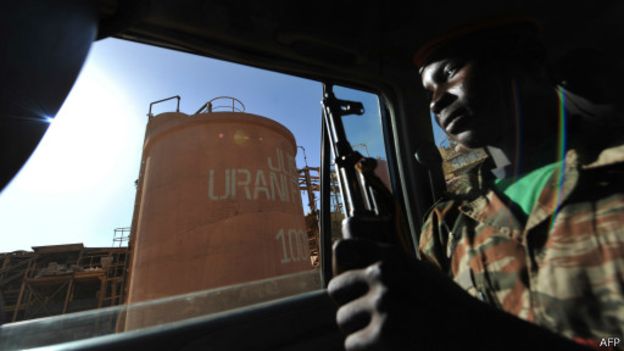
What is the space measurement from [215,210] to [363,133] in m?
4.98

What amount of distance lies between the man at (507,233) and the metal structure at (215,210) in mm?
5162

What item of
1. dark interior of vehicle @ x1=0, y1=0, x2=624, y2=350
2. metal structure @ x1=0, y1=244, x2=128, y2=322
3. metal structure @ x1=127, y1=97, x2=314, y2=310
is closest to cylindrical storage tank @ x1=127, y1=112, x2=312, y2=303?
metal structure @ x1=127, y1=97, x2=314, y2=310

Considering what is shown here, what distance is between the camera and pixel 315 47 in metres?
1.57

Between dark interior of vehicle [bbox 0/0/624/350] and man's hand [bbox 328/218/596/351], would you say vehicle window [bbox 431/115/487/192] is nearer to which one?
dark interior of vehicle [bbox 0/0/624/350]

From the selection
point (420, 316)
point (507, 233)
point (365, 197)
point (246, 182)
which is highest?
point (246, 182)

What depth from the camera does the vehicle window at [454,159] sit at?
162cm

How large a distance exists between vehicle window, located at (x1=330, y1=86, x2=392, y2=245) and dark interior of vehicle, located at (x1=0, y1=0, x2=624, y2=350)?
58mm

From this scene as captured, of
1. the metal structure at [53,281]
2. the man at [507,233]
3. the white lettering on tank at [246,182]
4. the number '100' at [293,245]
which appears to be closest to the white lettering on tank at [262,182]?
the white lettering on tank at [246,182]

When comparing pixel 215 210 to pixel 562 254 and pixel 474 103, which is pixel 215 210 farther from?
pixel 562 254

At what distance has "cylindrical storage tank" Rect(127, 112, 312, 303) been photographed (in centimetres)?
592

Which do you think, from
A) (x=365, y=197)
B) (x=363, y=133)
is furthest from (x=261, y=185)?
(x=365, y=197)

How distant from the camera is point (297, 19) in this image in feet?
4.57

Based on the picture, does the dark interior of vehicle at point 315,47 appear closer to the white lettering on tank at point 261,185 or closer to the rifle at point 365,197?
the rifle at point 365,197

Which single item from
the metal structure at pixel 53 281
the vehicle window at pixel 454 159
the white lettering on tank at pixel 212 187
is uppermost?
the white lettering on tank at pixel 212 187
